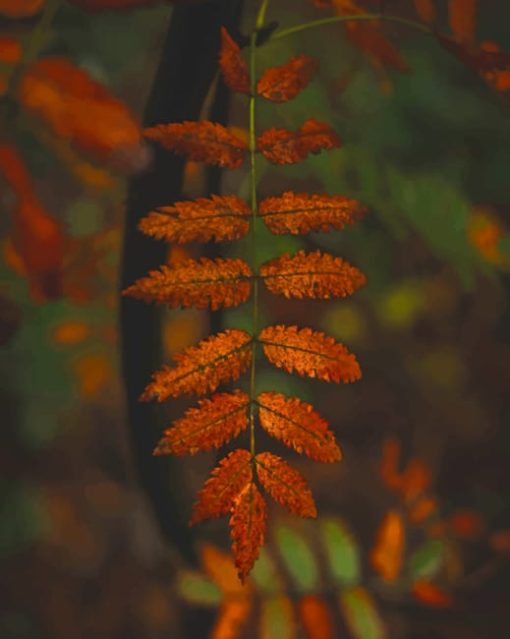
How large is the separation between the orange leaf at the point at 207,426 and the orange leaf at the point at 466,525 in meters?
1.24

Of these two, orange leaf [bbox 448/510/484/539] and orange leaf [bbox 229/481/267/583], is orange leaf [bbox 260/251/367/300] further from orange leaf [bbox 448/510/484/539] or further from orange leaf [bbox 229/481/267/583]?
orange leaf [bbox 448/510/484/539]

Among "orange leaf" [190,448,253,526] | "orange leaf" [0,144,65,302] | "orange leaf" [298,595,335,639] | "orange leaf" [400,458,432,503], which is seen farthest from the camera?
"orange leaf" [400,458,432,503]

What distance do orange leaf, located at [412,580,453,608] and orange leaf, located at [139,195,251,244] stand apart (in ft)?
3.53

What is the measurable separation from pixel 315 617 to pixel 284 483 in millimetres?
831

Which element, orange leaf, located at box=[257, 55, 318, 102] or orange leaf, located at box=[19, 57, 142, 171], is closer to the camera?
orange leaf, located at box=[257, 55, 318, 102]

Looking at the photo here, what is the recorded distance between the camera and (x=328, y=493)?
166 cm

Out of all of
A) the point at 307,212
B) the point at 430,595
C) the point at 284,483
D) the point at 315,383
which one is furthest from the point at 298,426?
the point at 315,383

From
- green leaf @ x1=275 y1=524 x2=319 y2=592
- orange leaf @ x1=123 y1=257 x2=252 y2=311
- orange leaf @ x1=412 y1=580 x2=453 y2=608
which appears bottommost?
orange leaf @ x1=412 y1=580 x2=453 y2=608

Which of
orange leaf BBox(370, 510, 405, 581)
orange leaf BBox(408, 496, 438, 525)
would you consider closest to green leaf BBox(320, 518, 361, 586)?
orange leaf BBox(370, 510, 405, 581)

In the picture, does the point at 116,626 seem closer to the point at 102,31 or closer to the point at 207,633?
the point at 207,633

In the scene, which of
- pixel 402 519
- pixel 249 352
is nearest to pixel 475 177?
pixel 402 519

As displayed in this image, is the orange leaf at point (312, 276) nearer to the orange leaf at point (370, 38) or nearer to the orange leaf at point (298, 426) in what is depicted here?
the orange leaf at point (298, 426)

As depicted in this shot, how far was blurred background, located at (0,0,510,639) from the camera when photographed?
3.59ft

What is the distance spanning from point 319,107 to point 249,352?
66cm
